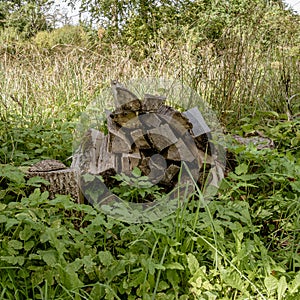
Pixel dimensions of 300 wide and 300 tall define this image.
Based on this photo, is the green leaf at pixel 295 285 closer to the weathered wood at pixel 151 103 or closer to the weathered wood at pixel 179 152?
the weathered wood at pixel 179 152

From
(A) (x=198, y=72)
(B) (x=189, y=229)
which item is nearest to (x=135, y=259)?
(B) (x=189, y=229)

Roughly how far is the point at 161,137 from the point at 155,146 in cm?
6

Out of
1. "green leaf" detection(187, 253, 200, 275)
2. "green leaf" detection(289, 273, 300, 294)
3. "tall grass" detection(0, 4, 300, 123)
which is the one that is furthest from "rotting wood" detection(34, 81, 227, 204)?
"tall grass" detection(0, 4, 300, 123)

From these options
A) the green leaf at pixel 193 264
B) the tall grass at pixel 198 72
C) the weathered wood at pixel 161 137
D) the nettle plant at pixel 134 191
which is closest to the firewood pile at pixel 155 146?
the weathered wood at pixel 161 137

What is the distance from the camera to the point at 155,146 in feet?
6.69

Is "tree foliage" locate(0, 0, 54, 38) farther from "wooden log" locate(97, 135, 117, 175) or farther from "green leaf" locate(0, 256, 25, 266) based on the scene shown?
"green leaf" locate(0, 256, 25, 266)

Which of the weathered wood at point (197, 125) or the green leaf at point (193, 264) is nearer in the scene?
the green leaf at point (193, 264)

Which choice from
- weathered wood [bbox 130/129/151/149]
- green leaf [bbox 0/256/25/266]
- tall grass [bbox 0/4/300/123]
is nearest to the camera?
green leaf [bbox 0/256/25/266]

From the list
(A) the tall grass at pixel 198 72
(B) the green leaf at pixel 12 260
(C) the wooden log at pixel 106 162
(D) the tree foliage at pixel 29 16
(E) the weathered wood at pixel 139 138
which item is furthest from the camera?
(D) the tree foliage at pixel 29 16

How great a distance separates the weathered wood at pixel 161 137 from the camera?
2.02 m

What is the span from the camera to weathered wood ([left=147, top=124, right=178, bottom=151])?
202 cm

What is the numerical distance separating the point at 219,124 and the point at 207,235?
5.04ft

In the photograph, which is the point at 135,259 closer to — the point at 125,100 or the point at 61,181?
the point at 61,181

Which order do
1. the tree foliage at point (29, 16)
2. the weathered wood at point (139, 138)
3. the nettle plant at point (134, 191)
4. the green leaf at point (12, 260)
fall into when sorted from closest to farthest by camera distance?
the green leaf at point (12, 260)
the nettle plant at point (134, 191)
the weathered wood at point (139, 138)
the tree foliage at point (29, 16)
